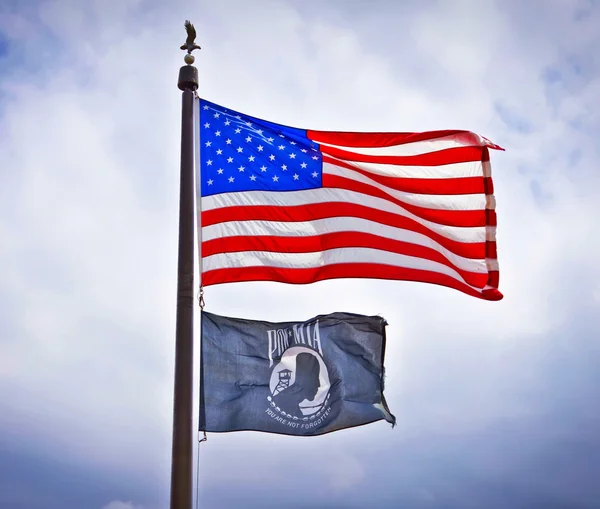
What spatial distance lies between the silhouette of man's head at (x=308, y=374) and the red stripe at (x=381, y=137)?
143 inches

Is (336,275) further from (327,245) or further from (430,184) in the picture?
(430,184)

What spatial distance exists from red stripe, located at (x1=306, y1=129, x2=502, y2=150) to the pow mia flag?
9.70 ft

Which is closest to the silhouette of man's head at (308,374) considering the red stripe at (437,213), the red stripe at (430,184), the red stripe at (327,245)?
the red stripe at (327,245)

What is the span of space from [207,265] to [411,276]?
3274 millimetres

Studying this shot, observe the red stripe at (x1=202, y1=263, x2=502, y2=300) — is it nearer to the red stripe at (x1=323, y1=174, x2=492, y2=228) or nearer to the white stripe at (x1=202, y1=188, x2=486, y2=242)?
the white stripe at (x1=202, y1=188, x2=486, y2=242)

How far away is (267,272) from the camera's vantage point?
11812 mm

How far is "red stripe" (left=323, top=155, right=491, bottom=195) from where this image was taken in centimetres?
1321

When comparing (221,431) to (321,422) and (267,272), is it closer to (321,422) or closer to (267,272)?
(321,422)

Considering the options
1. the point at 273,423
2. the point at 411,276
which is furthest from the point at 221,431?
the point at 411,276

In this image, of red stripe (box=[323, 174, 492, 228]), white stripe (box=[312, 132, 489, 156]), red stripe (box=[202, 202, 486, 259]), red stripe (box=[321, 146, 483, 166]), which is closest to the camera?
red stripe (box=[202, 202, 486, 259])

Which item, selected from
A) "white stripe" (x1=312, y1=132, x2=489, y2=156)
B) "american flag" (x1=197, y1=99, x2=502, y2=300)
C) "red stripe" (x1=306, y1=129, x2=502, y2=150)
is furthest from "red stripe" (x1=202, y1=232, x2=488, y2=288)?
"red stripe" (x1=306, y1=129, x2=502, y2=150)

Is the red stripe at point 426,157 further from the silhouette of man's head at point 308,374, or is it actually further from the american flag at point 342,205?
the silhouette of man's head at point 308,374

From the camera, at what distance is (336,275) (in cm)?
1233

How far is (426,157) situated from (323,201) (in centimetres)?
210
